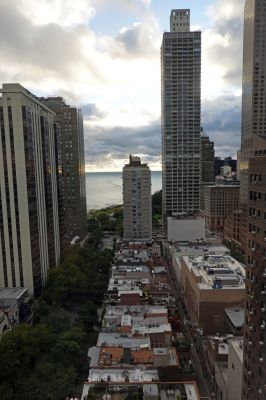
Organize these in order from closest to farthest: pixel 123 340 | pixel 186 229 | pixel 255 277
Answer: pixel 255 277
pixel 123 340
pixel 186 229

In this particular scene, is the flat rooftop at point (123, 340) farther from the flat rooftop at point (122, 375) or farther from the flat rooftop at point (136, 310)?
the flat rooftop at point (136, 310)

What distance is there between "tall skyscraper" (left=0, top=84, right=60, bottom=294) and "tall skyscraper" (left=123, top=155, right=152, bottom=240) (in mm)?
40235

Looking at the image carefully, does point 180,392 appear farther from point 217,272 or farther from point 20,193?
point 20,193

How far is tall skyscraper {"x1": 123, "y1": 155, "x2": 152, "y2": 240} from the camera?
9688 cm

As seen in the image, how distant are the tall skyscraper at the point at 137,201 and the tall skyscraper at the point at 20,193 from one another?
40235 millimetres

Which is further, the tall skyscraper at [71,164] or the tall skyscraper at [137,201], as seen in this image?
the tall skyscraper at [137,201]

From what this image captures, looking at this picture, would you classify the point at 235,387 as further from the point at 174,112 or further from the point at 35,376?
the point at 174,112

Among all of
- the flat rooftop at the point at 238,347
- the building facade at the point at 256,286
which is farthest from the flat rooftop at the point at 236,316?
the building facade at the point at 256,286

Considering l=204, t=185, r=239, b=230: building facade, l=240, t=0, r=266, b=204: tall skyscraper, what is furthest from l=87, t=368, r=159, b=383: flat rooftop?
l=204, t=185, r=239, b=230: building facade

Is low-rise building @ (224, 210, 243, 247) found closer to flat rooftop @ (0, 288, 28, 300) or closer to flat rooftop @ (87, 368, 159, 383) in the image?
flat rooftop @ (0, 288, 28, 300)

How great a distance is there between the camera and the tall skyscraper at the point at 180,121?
109 m

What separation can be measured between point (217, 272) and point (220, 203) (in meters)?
74.7

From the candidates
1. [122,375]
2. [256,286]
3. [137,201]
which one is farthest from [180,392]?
[137,201]

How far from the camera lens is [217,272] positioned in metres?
52.6
